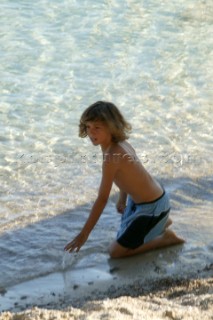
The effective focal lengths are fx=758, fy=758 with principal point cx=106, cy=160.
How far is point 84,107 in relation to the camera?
824 cm

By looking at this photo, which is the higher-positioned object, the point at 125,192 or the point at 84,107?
the point at 125,192

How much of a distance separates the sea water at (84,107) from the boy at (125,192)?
25 centimetres

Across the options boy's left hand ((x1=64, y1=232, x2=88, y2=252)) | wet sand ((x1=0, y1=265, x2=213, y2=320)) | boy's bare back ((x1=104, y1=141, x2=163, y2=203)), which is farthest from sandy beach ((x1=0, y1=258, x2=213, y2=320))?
boy's bare back ((x1=104, y1=141, x2=163, y2=203))

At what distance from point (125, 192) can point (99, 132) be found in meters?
0.59

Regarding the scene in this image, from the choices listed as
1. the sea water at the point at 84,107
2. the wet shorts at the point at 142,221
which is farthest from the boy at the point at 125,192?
the sea water at the point at 84,107

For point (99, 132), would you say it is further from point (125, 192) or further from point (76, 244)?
point (76, 244)

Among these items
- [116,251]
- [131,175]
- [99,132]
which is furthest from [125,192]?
[99,132]

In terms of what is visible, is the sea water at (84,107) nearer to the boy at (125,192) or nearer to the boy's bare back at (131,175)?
the boy at (125,192)

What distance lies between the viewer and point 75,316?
12.2ft

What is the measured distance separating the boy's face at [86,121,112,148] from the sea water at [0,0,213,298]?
2.70ft

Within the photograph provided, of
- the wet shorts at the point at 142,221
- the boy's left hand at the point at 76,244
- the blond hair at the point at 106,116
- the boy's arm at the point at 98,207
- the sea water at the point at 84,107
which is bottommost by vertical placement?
the sea water at the point at 84,107

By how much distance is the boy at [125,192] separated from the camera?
4.78 m

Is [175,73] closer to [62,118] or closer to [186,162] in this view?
[62,118]

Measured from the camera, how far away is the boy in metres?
4.78
